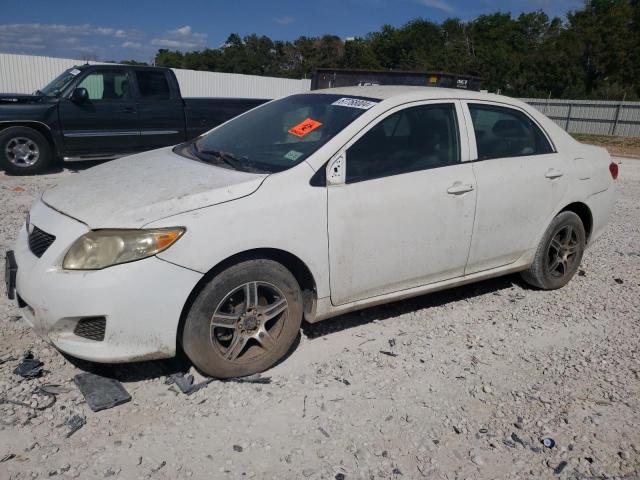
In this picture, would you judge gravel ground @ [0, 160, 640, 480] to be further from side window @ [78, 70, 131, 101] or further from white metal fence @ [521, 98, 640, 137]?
white metal fence @ [521, 98, 640, 137]

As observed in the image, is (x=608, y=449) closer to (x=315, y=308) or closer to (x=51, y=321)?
(x=315, y=308)

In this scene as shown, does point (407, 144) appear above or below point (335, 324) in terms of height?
above

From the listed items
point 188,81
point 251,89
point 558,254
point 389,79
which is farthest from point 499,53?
point 558,254

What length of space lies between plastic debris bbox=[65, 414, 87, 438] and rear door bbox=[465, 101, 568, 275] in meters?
2.82

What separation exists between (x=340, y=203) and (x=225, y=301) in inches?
36.4

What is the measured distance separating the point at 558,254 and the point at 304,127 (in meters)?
2.61

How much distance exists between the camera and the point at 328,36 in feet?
250

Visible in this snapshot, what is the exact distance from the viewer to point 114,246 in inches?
116

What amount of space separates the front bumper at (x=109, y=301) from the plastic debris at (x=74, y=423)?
12.2 inches

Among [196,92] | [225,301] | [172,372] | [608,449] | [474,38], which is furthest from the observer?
[474,38]

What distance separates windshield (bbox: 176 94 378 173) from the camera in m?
3.67

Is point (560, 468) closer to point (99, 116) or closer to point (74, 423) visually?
point (74, 423)

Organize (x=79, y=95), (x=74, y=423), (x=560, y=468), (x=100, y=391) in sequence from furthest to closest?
(x=79, y=95)
(x=100, y=391)
(x=74, y=423)
(x=560, y=468)

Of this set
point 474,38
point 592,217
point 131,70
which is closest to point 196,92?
point 131,70
